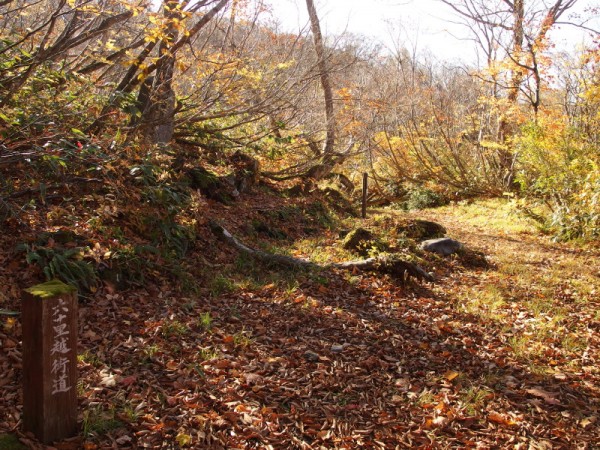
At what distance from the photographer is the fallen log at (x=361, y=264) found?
6133 millimetres

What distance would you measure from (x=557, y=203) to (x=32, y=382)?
9.88m

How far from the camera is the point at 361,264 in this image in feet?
20.6

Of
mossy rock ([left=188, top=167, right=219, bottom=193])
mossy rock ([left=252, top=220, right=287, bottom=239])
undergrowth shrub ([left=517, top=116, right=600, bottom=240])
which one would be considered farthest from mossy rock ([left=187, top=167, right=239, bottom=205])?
undergrowth shrub ([left=517, top=116, right=600, bottom=240])

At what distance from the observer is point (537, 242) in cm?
912

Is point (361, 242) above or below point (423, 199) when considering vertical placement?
below

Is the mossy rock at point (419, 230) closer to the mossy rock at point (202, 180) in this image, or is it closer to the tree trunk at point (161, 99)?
the mossy rock at point (202, 180)

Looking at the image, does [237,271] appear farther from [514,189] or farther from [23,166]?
[514,189]

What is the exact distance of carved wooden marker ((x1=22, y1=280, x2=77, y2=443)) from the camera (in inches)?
91.6

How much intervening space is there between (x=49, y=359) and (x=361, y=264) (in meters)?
4.49

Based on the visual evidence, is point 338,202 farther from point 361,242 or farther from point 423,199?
point 423,199

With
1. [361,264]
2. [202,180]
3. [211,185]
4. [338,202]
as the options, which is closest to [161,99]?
[202,180]

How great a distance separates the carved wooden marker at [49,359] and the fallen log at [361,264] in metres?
3.79

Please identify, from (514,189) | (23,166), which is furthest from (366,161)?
(23,166)

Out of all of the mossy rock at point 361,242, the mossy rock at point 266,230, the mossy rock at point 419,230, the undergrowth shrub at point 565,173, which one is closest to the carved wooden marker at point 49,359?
the mossy rock at point 361,242
